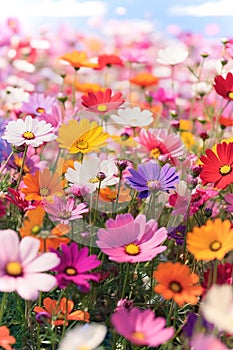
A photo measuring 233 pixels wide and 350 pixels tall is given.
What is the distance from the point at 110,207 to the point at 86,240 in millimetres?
113

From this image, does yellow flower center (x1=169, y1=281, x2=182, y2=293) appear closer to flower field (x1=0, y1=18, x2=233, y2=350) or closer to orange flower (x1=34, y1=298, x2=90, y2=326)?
flower field (x1=0, y1=18, x2=233, y2=350)

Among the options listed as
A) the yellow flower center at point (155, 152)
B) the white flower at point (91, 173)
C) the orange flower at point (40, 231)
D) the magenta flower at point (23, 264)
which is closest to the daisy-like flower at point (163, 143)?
the yellow flower center at point (155, 152)

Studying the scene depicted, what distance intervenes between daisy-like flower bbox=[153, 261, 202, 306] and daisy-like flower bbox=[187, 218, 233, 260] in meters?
0.04

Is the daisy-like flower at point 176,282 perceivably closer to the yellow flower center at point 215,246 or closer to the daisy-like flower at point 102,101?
the yellow flower center at point 215,246

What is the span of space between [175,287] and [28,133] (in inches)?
14.9

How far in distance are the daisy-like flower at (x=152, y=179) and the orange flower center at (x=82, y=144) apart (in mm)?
98

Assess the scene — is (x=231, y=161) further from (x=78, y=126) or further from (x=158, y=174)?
(x=78, y=126)

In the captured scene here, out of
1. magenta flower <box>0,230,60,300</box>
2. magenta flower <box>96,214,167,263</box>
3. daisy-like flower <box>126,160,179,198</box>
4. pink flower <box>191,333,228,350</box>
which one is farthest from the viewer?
daisy-like flower <box>126,160,179,198</box>

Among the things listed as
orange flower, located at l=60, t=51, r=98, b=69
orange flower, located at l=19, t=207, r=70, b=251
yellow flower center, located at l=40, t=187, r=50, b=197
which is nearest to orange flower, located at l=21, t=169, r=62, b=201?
yellow flower center, located at l=40, t=187, r=50, b=197

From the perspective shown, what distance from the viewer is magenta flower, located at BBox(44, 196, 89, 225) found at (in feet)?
3.22

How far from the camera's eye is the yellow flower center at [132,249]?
2.94 feet

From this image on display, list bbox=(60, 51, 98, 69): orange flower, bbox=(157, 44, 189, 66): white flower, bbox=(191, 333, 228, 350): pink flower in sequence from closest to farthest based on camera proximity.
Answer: bbox=(191, 333, 228, 350): pink flower → bbox=(60, 51, 98, 69): orange flower → bbox=(157, 44, 189, 66): white flower

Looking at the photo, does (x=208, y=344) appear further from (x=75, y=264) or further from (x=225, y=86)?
(x=225, y=86)

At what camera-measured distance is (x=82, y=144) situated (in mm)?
1114
